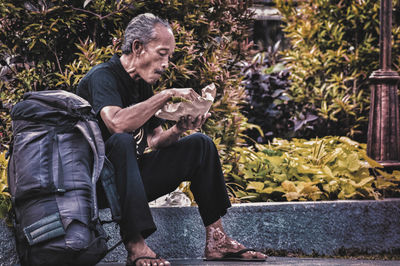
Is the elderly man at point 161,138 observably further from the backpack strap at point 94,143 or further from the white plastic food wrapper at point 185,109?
the backpack strap at point 94,143

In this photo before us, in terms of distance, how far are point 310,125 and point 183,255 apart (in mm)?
2973

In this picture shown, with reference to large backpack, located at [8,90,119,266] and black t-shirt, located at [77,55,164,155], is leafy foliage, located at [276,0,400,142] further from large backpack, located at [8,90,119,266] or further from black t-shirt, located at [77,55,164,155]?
large backpack, located at [8,90,119,266]

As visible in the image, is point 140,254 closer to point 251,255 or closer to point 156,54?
point 251,255

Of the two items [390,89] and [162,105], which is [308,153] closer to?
[390,89]

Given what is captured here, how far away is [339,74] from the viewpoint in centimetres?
702

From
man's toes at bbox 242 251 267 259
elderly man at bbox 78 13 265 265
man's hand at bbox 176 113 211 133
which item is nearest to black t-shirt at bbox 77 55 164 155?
elderly man at bbox 78 13 265 265

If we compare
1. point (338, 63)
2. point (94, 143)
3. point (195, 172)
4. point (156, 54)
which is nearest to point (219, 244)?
point (195, 172)

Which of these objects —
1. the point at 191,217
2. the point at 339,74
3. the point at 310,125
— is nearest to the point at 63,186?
the point at 191,217

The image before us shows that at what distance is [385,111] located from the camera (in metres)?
5.37

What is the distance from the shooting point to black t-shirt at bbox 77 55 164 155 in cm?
366

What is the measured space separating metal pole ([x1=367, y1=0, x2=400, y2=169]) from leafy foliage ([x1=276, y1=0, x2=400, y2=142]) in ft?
4.02

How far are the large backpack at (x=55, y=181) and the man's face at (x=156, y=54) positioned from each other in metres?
0.71

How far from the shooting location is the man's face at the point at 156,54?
151 inches

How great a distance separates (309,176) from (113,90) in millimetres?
2019
